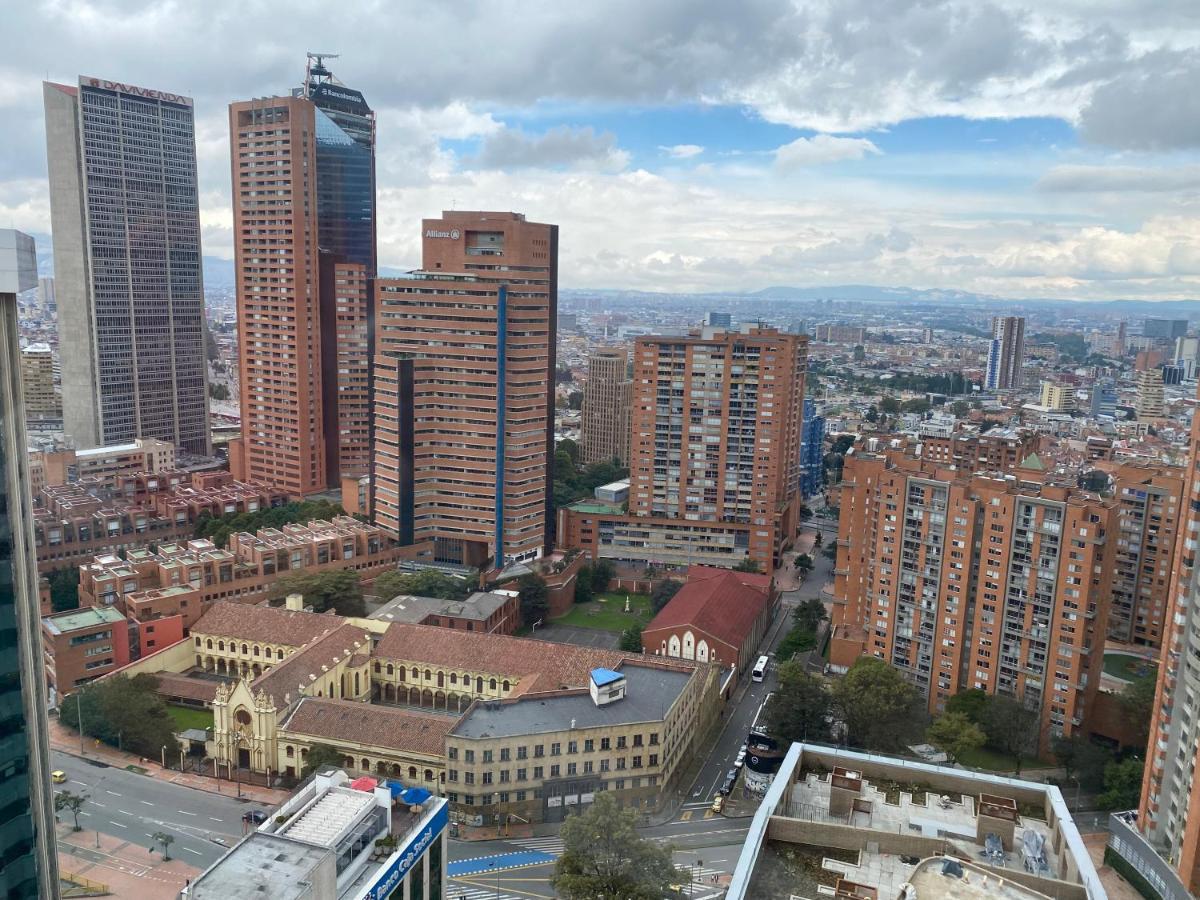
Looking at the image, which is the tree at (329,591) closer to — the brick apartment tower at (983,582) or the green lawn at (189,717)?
the green lawn at (189,717)

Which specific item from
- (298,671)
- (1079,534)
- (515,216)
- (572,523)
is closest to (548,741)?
(298,671)

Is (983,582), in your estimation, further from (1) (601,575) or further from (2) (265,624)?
(2) (265,624)

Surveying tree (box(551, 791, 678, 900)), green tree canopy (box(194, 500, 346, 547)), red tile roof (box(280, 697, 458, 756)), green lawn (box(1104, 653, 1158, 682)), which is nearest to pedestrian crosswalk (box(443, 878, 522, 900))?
tree (box(551, 791, 678, 900))

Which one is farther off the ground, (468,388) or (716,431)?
(468,388)

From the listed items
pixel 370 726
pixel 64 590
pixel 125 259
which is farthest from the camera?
pixel 125 259

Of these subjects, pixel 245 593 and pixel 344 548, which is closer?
pixel 245 593

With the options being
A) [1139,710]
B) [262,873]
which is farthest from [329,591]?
[1139,710]

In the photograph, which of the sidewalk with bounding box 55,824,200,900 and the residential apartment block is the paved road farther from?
the residential apartment block

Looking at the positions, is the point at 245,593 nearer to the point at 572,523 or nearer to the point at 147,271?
the point at 572,523
